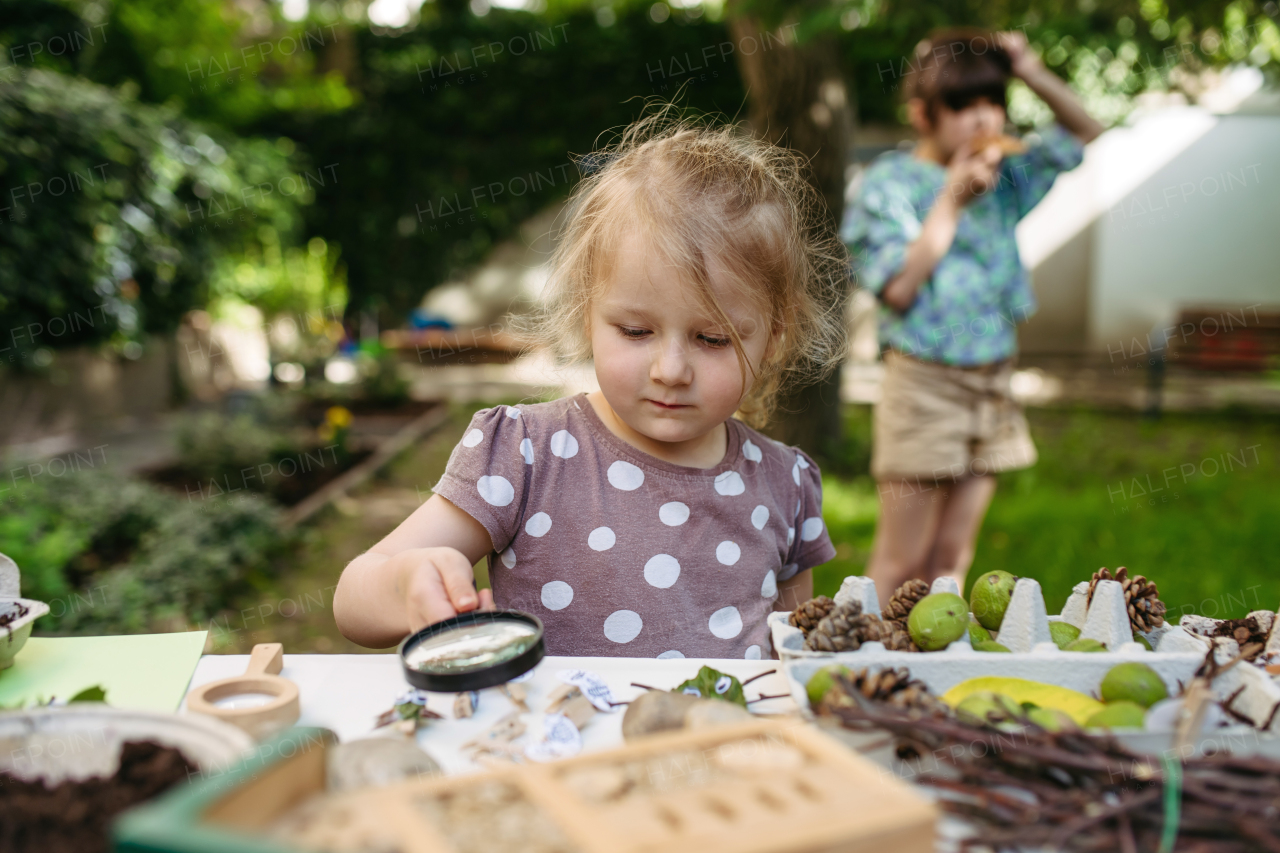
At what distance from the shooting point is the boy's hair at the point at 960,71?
9.11 ft

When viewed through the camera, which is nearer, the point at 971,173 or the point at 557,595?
the point at 557,595

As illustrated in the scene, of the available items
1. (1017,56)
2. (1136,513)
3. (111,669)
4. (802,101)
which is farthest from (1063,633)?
(802,101)

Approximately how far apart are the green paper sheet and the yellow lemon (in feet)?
2.92

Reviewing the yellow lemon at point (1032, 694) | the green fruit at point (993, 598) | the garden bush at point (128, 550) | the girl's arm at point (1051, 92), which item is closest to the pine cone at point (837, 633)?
the yellow lemon at point (1032, 694)

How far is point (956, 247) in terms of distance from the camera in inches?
114

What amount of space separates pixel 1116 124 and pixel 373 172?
8.08 m

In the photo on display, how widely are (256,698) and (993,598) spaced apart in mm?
927

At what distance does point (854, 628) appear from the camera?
108 cm

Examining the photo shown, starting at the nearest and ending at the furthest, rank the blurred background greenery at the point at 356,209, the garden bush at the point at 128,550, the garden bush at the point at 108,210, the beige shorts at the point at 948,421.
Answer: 1. the beige shorts at the point at 948,421
2. the garden bush at the point at 128,550
3. the blurred background greenery at the point at 356,209
4. the garden bush at the point at 108,210

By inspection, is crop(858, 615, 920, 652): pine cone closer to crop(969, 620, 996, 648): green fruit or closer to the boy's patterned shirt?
crop(969, 620, 996, 648): green fruit

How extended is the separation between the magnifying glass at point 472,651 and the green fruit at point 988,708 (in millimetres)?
439

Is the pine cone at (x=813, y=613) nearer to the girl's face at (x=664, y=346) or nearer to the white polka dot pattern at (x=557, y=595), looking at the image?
the girl's face at (x=664, y=346)

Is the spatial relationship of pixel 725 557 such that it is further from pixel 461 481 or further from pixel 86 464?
pixel 86 464

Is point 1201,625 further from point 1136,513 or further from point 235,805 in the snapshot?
point 1136,513
